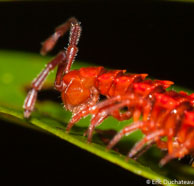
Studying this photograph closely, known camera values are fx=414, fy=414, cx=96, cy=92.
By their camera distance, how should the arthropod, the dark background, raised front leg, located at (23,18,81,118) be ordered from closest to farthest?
the arthropod < raised front leg, located at (23,18,81,118) < the dark background

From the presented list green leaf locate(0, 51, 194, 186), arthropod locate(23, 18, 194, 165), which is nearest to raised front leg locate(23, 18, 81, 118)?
arthropod locate(23, 18, 194, 165)

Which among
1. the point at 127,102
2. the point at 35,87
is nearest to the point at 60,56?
the point at 35,87

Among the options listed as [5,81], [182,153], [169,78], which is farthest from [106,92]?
[169,78]

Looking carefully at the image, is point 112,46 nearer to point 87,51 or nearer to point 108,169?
point 87,51

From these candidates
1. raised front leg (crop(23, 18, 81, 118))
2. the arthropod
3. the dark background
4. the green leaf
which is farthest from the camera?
the dark background

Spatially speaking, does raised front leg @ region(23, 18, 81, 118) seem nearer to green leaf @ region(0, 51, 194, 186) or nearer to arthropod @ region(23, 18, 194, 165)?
arthropod @ region(23, 18, 194, 165)

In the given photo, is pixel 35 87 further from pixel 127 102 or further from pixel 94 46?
pixel 94 46
